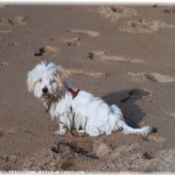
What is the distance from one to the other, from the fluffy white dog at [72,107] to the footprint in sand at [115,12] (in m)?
5.99

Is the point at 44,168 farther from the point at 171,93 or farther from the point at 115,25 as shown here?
the point at 115,25

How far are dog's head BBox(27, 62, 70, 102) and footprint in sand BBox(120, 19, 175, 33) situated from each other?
17.6ft

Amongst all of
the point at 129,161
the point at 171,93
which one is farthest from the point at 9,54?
the point at 129,161

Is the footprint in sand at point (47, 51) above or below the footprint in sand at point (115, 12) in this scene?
below

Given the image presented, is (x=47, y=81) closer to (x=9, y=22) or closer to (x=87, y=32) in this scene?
(x=87, y=32)

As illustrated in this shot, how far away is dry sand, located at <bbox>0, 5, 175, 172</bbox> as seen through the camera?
5.43 meters

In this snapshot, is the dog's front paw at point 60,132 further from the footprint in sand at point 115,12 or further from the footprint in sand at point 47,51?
the footprint in sand at point 115,12

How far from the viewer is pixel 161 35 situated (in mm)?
10773

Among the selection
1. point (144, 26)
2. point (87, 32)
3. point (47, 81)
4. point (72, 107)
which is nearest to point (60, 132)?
point (72, 107)

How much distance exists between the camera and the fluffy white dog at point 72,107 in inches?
235

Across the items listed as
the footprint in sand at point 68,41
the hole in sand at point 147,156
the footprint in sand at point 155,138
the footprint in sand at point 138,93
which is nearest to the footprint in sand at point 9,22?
the footprint in sand at point 68,41

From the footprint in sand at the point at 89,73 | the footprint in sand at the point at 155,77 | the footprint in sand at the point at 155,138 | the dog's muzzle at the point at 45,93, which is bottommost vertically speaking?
the footprint in sand at the point at 89,73

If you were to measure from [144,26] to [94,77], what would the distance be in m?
3.39

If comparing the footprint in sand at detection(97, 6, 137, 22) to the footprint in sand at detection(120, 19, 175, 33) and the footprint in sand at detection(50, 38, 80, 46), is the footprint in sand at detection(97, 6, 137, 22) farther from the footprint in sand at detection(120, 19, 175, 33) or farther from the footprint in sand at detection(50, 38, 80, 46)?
the footprint in sand at detection(50, 38, 80, 46)
